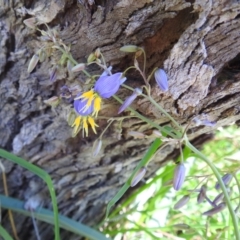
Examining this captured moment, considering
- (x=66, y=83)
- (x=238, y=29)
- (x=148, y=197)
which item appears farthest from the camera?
(x=148, y=197)

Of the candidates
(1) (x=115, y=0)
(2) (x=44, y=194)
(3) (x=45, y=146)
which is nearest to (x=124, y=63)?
(1) (x=115, y=0)

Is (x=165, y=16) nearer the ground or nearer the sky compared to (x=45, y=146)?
nearer the sky

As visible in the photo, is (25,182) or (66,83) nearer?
(66,83)

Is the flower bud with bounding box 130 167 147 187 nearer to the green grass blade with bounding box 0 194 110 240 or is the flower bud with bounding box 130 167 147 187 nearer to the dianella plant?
the dianella plant

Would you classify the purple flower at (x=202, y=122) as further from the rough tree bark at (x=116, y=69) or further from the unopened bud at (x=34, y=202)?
the unopened bud at (x=34, y=202)

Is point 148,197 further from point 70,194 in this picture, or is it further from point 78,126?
point 78,126

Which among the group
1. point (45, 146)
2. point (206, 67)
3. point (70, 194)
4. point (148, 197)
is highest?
point (206, 67)
